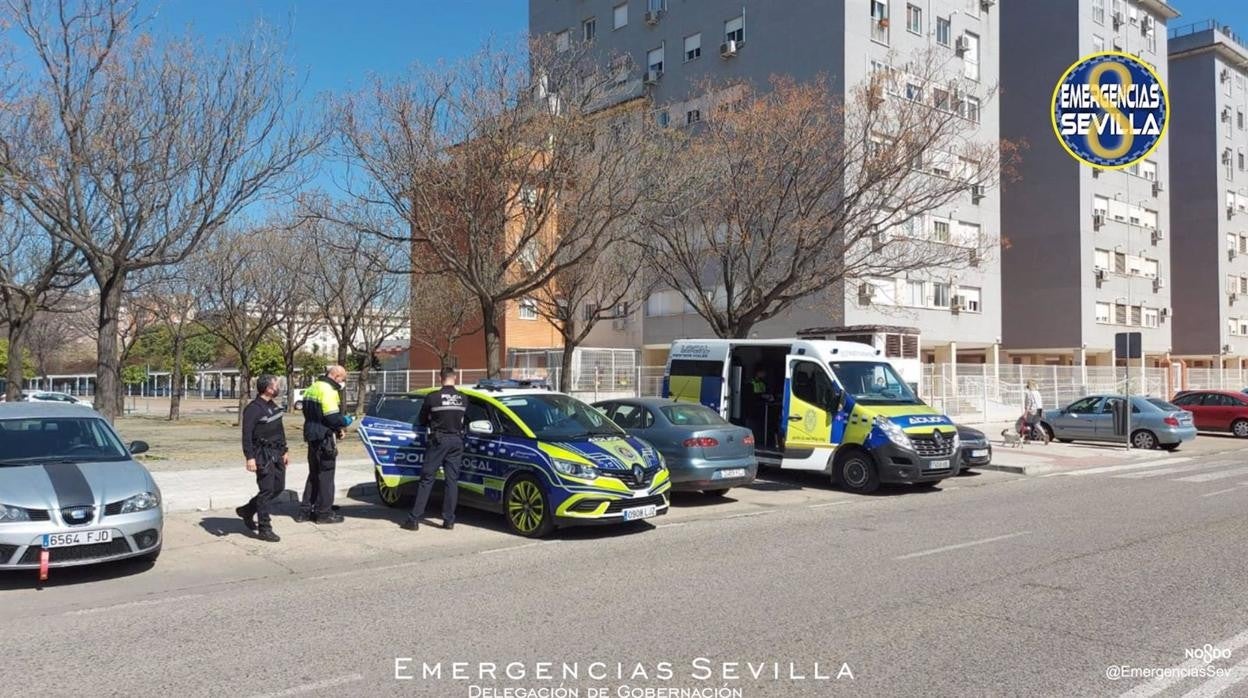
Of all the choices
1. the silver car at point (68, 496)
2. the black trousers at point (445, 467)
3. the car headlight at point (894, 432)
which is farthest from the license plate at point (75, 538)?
the car headlight at point (894, 432)

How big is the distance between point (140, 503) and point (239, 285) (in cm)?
2657

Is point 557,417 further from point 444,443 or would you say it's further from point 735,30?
point 735,30

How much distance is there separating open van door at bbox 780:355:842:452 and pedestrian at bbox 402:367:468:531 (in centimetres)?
628

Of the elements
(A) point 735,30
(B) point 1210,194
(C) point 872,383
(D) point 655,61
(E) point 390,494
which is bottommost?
(E) point 390,494

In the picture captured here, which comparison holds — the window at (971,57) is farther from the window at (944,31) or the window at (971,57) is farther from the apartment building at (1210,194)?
the apartment building at (1210,194)

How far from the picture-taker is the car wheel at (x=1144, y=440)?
2272 cm

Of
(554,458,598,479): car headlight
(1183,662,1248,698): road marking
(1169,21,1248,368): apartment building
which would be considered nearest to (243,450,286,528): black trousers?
(554,458,598,479): car headlight

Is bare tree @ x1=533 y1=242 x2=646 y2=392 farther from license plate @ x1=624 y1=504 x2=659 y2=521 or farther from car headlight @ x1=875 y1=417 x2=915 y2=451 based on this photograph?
license plate @ x1=624 y1=504 x2=659 y2=521

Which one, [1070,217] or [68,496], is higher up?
[1070,217]

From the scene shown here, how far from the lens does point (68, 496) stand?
300 inches

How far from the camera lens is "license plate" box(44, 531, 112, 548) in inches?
289

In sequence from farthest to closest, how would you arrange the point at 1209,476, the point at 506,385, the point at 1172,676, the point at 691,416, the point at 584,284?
the point at 584,284, the point at 1209,476, the point at 691,416, the point at 506,385, the point at 1172,676

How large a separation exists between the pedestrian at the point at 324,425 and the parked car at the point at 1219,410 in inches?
985

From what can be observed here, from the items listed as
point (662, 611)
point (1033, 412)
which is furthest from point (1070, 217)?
point (662, 611)
